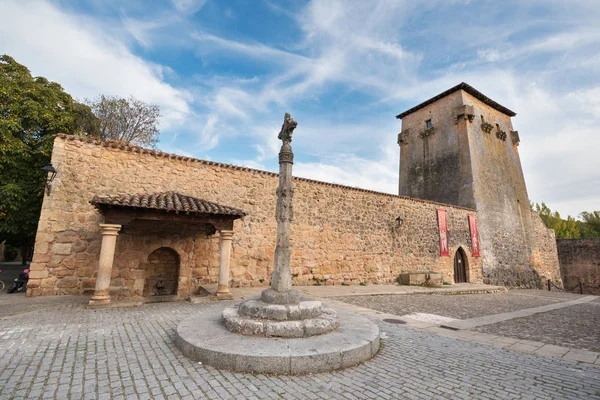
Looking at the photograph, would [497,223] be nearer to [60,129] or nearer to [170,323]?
[170,323]

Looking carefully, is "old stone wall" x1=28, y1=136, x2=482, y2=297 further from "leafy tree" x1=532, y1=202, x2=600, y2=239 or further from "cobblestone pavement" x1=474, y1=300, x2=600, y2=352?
"leafy tree" x1=532, y1=202, x2=600, y2=239

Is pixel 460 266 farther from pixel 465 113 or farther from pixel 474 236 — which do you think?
pixel 465 113

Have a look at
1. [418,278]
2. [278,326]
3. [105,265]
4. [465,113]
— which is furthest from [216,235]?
[465,113]

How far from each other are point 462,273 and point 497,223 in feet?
16.9

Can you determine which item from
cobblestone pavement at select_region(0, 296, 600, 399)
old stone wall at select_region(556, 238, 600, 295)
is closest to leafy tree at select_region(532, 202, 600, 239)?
old stone wall at select_region(556, 238, 600, 295)

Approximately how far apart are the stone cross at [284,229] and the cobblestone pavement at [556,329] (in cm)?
422

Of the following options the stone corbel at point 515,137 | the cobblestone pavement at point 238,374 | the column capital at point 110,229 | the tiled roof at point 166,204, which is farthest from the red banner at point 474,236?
the column capital at point 110,229

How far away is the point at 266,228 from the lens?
1051 centimetres

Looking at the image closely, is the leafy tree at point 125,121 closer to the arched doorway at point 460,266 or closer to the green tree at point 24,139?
the green tree at point 24,139

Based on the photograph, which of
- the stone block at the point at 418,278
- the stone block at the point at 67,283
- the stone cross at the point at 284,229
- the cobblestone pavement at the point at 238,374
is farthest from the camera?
the stone block at the point at 418,278

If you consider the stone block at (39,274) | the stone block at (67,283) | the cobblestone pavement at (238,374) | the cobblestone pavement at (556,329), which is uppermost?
the stone block at (39,274)

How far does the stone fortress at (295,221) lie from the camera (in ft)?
24.3

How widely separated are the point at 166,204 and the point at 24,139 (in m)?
9.18

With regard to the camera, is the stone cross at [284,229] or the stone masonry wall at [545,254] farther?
the stone masonry wall at [545,254]
